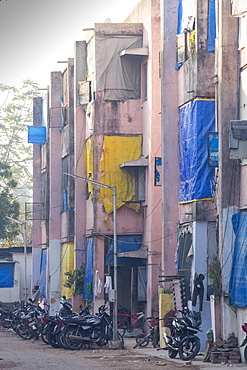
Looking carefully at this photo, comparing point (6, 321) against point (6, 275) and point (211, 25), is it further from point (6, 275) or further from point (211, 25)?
point (211, 25)

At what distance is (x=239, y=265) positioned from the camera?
21.5 m

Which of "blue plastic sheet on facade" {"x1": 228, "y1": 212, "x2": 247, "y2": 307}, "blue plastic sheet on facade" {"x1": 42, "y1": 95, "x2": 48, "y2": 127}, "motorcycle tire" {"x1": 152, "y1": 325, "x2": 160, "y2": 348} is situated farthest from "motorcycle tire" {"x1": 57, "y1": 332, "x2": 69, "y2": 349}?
"blue plastic sheet on facade" {"x1": 42, "y1": 95, "x2": 48, "y2": 127}

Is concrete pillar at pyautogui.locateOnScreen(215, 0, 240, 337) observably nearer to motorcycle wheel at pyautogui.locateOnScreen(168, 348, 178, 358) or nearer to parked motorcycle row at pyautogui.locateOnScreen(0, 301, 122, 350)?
motorcycle wheel at pyautogui.locateOnScreen(168, 348, 178, 358)

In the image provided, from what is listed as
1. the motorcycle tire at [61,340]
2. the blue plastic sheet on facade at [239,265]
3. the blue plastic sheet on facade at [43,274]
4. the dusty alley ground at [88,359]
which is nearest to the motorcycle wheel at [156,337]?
the dusty alley ground at [88,359]

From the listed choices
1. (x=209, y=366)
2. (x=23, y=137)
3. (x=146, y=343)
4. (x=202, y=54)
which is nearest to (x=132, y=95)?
(x=202, y=54)

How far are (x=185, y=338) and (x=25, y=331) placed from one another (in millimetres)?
A: 12446

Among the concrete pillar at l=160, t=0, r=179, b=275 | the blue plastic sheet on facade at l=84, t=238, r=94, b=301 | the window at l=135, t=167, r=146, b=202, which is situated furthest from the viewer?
the blue plastic sheet on facade at l=84, t=238, r=94, b=301

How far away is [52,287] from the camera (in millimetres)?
47062

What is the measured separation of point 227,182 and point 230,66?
129 inches

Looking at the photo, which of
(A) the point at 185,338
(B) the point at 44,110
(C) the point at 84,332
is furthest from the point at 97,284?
(B) the point at 44,110

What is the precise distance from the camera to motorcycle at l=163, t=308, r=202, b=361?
21.0 metres

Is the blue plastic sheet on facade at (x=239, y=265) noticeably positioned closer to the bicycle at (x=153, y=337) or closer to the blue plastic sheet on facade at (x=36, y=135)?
the bicycle at (x=153, y=337)

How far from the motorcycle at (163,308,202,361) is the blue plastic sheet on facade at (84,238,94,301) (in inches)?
641

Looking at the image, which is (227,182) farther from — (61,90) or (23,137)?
(23,137)
